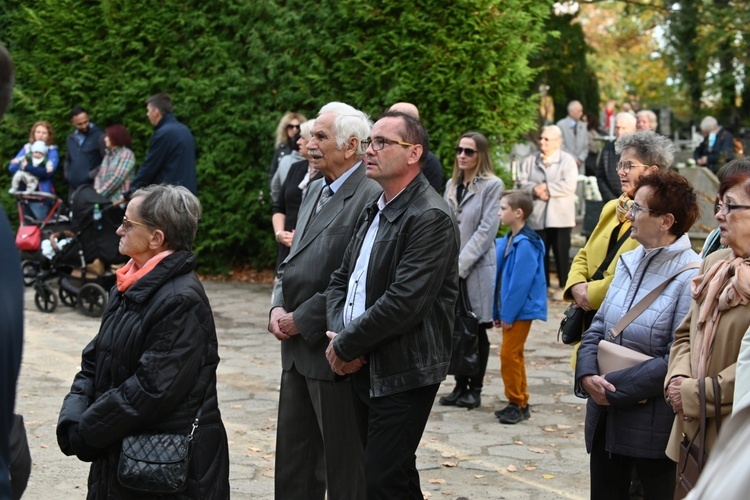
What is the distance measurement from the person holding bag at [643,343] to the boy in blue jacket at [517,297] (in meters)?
2.56

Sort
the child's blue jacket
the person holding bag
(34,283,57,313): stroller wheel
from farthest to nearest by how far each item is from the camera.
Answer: (34,283,57,313): stroller wheel
the child's blue jacket
the person holding bag

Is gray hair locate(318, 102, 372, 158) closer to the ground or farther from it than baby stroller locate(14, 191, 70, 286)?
farther from it

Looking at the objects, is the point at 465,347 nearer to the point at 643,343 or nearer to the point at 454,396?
the point at 454,396

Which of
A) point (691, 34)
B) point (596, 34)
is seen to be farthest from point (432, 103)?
point (596, 34)

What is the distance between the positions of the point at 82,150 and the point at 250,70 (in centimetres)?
233

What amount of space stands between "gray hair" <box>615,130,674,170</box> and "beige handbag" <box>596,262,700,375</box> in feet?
3.34

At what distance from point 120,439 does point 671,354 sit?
228 centimetres

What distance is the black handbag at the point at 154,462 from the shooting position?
422 centimetres

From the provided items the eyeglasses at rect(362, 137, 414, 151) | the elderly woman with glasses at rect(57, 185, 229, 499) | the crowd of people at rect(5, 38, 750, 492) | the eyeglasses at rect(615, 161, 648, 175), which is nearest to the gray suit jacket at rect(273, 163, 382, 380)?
the crowd of people at rect(5, 38, 750, 492)

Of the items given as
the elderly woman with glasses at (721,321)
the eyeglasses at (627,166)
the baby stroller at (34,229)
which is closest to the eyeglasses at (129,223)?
the elderly woman with glasses at (721,321)

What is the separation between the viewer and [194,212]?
15.4 ft

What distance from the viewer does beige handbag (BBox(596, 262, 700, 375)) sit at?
4797mm

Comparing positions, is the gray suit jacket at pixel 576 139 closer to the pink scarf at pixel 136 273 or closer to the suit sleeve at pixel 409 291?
the suit sleeve at pixel 409 291

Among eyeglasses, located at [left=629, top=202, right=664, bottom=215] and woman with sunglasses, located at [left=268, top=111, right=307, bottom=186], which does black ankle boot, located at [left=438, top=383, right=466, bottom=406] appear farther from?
woman with sunglasses, located at [left=268, top=111, right=307, bottom=186]
